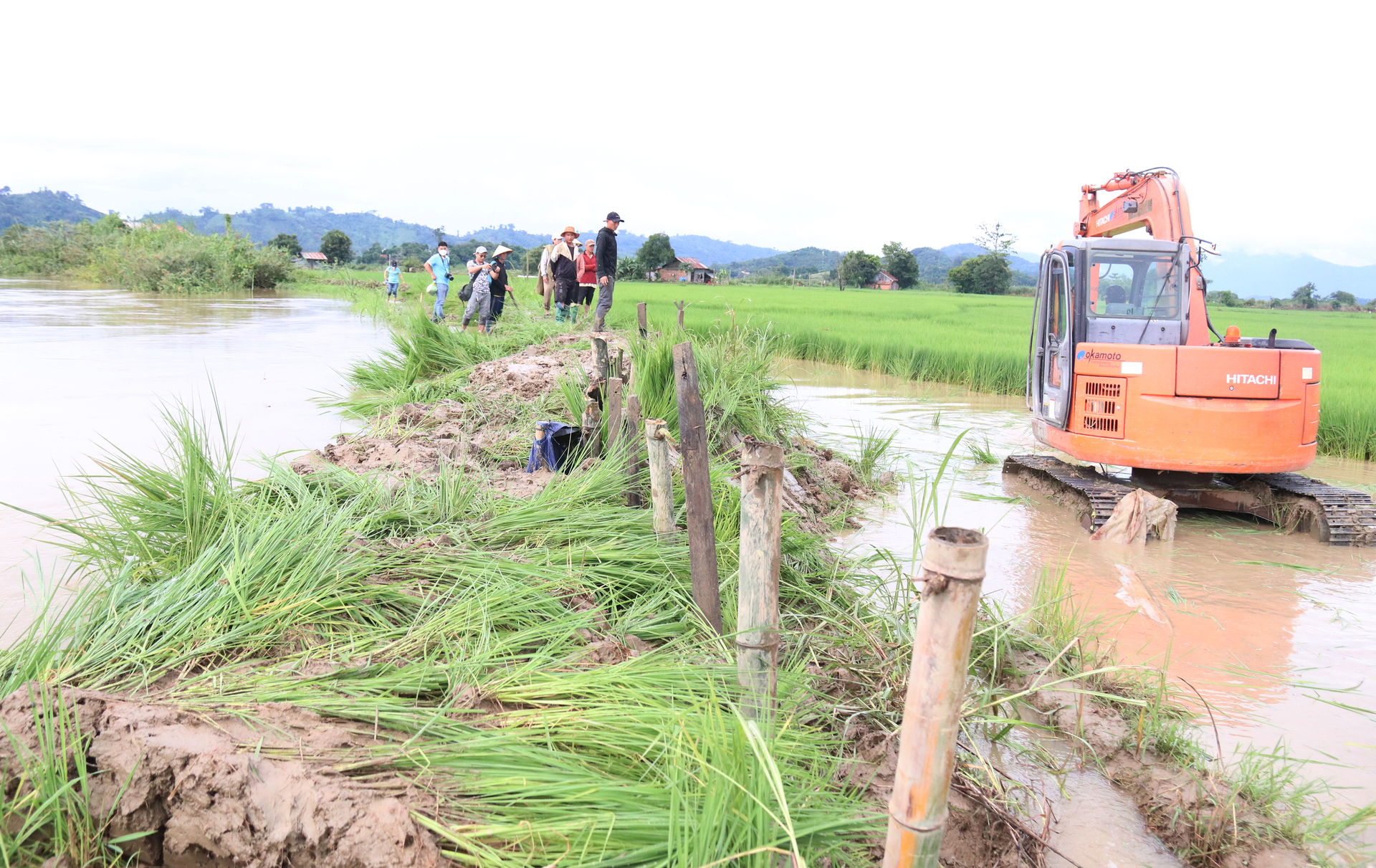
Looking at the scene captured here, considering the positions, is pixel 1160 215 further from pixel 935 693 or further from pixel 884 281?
pixel 884 281

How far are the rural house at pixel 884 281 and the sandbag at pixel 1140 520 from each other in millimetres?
68187

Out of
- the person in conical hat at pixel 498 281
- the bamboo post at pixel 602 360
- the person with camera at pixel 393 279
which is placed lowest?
the bamboo post at pixel 602 360

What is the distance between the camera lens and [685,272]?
72625 mm

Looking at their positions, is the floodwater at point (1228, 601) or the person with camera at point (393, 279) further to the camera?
the person with camera at point (393, 279)

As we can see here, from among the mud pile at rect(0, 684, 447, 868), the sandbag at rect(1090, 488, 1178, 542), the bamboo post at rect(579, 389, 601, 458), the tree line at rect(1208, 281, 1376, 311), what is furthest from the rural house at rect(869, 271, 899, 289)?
the mud pile at rect(0, 684, 447, 868)

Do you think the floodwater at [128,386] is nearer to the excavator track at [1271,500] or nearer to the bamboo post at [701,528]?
the bamboo post at [701,528]

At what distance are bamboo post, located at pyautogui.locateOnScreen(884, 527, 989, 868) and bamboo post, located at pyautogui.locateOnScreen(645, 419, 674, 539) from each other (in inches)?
83.5

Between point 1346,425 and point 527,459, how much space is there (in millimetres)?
8216

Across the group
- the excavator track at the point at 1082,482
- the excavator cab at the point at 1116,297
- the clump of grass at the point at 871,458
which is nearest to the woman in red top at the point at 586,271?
the clump of grass at the point at 871,458

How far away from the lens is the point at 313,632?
8.86ft

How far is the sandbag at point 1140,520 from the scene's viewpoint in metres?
5.69

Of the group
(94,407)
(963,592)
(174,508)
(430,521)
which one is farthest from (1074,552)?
(94,407)

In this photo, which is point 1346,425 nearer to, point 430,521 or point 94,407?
point 430,521

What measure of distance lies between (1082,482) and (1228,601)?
192cm
